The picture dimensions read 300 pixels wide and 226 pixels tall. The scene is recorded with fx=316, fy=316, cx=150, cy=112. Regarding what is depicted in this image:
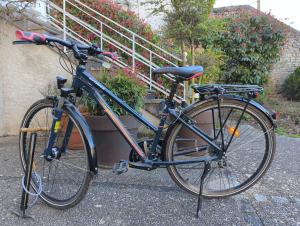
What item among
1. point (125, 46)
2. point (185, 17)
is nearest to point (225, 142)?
point (185, 17)

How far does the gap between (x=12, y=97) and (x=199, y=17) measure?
2992mm

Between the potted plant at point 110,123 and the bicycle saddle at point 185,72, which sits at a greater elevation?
the bicycle saddle at point 185,72

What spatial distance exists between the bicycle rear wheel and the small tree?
2.38 m

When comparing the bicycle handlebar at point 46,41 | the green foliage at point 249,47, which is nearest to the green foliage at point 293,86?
the green foliage at point 249,47

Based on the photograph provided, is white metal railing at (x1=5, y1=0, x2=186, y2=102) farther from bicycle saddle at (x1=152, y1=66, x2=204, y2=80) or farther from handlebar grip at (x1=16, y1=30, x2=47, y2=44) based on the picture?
handlebar grip at (x1=16, y1=30, x2=47, y2=44)

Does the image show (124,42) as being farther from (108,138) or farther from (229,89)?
(229,89)

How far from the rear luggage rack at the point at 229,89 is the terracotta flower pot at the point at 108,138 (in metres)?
1.05

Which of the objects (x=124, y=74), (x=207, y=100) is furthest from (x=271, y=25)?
(x=207, y=100)

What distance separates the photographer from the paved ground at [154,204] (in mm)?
2385

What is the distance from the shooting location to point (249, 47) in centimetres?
887

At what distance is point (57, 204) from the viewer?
98.8 inches

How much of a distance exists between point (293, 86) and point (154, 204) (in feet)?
29.1

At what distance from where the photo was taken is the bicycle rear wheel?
2.47 meters

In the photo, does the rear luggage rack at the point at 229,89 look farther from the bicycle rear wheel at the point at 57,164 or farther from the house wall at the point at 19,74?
the house wall at the point at 19,74
